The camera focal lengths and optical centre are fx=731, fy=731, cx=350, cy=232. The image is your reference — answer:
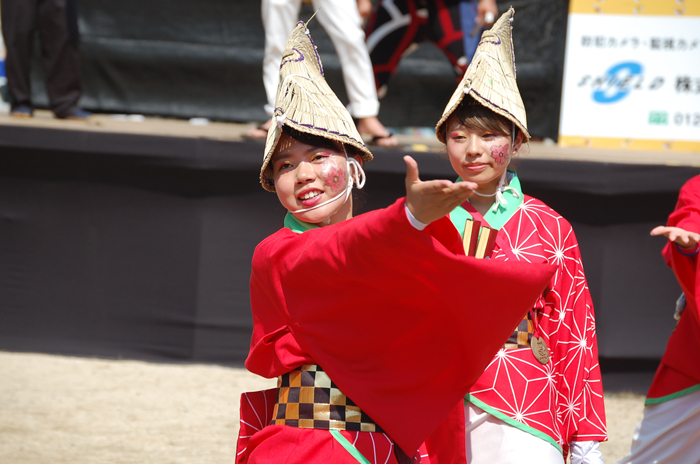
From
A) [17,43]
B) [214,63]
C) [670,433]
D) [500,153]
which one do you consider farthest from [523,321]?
[214,63]

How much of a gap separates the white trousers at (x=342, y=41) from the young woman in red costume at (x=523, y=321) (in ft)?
6.34

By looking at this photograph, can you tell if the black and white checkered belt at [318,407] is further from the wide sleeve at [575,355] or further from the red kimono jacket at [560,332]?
the wide sleeve at [575,355]

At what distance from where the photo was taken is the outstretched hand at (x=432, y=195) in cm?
106

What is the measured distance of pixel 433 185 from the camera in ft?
3.50

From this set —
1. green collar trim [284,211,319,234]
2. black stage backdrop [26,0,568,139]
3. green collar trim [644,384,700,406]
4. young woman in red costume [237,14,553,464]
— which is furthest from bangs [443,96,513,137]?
black stage backdrop [26,0,568,139]

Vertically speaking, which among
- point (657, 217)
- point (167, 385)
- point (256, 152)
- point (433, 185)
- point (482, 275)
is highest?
point (433, 185)

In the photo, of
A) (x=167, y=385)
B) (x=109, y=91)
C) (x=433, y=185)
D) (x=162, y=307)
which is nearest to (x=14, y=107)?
(x=109, y=91)

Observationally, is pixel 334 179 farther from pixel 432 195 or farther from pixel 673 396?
A: pixel 673 396

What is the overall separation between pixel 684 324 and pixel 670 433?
0.39 m

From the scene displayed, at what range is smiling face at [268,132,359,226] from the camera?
1600 mm

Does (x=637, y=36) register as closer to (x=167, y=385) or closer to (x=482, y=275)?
(x=167, y=385)

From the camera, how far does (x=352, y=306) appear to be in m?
1.37

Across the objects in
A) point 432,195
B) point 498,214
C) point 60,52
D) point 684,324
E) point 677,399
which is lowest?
point 677,399

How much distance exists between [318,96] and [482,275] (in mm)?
623
